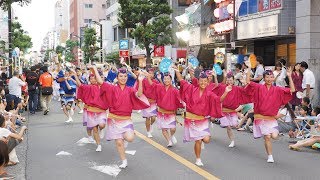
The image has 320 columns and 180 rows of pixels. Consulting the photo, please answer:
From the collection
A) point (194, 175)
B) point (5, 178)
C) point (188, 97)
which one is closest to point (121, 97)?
point (188, 97)

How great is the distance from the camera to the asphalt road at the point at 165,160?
8.16m

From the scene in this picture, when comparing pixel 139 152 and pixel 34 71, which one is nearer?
pixel 139 152

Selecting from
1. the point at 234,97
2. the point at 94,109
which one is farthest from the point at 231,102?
the point at 94,109

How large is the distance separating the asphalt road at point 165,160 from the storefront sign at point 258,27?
11729mm

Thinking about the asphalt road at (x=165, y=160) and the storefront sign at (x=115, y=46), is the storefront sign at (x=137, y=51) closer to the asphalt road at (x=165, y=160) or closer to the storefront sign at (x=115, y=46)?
the storefront sign at (x=115, y=46)

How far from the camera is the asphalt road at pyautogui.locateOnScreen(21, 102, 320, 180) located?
816cm

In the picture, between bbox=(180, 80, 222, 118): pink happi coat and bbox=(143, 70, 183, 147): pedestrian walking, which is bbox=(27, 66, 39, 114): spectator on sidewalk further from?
bbox=(180, 80, 222, 118): pink happi coat

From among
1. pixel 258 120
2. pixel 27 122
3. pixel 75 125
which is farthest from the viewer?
pixel 27 122

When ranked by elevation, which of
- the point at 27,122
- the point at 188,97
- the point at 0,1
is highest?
the point at 0,1

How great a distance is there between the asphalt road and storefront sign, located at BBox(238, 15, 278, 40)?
11729 mm

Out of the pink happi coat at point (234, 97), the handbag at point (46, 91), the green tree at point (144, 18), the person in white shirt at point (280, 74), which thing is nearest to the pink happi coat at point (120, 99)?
the pink happi coat at point (234, 97)

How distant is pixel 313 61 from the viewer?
52.2 feet

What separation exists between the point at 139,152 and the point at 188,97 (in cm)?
202

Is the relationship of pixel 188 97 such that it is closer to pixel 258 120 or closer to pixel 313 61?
pixel 258 120
